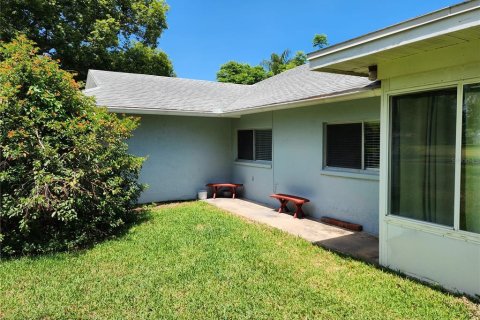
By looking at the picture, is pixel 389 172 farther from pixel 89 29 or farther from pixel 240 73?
pixel 240 73

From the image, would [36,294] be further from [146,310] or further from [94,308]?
[146,310]

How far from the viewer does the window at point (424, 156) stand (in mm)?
4129

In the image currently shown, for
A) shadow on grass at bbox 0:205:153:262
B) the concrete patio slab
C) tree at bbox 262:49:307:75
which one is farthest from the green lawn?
tree at bbox 262:49:307:75

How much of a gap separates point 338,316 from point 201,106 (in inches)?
332

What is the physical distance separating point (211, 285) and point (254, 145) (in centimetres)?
698

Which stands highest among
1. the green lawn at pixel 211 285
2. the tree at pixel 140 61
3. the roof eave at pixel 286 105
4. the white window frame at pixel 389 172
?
the tree at pixel 140 61

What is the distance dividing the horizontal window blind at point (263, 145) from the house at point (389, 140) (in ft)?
0.19

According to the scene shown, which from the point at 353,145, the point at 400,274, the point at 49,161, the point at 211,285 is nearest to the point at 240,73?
the point at 353,145

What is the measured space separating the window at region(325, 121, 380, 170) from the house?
0.02 meters

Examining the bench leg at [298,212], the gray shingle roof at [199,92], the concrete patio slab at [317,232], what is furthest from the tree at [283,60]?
the bench leg at [298,212]

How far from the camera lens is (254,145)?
11.0m

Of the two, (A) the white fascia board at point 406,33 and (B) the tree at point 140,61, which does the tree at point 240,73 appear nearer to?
(B) the tree at point 140,61

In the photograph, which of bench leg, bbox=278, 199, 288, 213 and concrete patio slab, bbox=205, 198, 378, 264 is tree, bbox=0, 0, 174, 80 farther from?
bench leg, bbox=278, 199, 288, 213

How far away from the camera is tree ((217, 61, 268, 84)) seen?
33.2 metres
